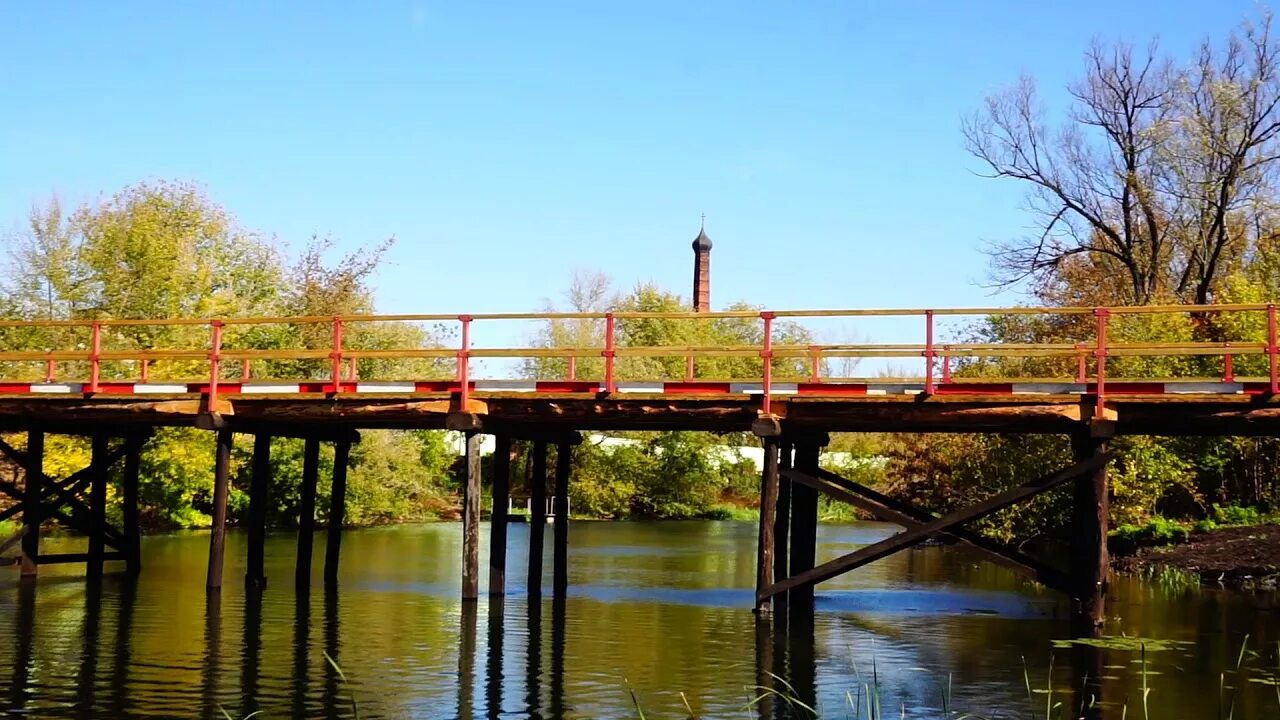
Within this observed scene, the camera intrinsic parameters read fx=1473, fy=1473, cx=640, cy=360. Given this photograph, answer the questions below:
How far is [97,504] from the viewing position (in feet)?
101

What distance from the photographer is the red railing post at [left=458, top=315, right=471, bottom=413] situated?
896 inches

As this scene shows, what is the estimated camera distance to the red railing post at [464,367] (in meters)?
22.8

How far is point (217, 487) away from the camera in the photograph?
25328 millimetres

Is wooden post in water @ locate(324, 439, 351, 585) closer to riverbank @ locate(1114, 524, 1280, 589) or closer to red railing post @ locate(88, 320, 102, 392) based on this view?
red railing post @ locate(88, 320, 102, 392)

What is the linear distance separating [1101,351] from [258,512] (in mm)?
14975

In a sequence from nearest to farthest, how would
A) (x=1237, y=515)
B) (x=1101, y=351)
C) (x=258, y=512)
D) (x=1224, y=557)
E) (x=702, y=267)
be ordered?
(x=1101, y=351) → (x=258, y=512) → (x=1224, y=557) → (x=1237, y=515) → (x=702, y=267)

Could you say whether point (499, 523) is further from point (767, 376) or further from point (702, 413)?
point (767, 376)

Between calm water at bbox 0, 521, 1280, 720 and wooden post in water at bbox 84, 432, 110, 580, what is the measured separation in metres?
0.64

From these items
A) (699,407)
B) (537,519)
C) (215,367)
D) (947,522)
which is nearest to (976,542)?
(947,522)

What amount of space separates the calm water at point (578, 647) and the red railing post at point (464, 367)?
3.38m

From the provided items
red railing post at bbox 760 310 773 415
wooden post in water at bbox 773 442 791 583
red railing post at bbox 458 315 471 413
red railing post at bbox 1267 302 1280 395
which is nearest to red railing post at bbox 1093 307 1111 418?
red railing post at bbox 1267 302 1280 395

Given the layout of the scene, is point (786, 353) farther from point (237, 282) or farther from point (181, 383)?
point (237, 282)

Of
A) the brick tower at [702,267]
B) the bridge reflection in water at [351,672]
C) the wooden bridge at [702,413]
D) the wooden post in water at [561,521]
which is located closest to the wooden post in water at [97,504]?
the wooden bridge at [702,413]

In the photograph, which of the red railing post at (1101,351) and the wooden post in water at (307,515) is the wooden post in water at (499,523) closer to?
the wooden post in water at (307,515)
